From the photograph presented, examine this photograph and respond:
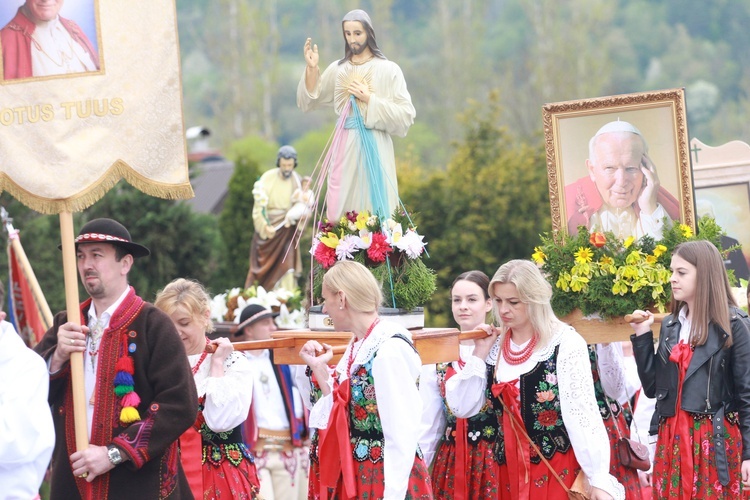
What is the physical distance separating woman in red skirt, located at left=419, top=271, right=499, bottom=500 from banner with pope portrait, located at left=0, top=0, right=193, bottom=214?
2002mm

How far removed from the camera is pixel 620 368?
6285 millimetres

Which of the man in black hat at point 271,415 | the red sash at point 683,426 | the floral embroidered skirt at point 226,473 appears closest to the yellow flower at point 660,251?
the red sash at point 683,426

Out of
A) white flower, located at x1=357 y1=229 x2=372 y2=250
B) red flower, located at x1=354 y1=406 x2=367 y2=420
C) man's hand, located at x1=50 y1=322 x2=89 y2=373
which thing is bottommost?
red flower, located at x1=354 y1=406 x2=367 y2=420

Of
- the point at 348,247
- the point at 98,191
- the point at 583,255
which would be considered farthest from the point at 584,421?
the point at 98,191

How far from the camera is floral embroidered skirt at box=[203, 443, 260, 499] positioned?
5.88 metres

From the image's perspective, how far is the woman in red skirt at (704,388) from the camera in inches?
219

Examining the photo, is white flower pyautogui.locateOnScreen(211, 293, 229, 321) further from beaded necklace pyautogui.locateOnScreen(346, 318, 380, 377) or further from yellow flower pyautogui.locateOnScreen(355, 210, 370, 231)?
beaded necklace pyautogui.locateOnScreen(346, 318, 380, 377)

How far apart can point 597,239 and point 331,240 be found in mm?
1478

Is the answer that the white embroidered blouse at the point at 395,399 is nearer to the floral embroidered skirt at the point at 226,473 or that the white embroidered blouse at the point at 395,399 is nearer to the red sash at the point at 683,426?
the floral embroidered skirt at the point at 226,473

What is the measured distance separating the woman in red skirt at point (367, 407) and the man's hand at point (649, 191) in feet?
7.15

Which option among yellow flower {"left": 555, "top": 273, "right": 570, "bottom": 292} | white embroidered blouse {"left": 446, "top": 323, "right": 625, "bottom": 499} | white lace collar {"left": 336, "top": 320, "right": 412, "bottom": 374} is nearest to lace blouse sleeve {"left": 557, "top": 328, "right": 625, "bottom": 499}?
white embroidered blouse {"left": 446, "top": 323, "right": 625, "bottom": 499}

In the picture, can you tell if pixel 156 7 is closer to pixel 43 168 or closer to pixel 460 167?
pixel 43 168

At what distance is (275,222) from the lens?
12297 millimetres

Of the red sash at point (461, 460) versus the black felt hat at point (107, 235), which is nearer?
the black felt hat at point (107, 235)
